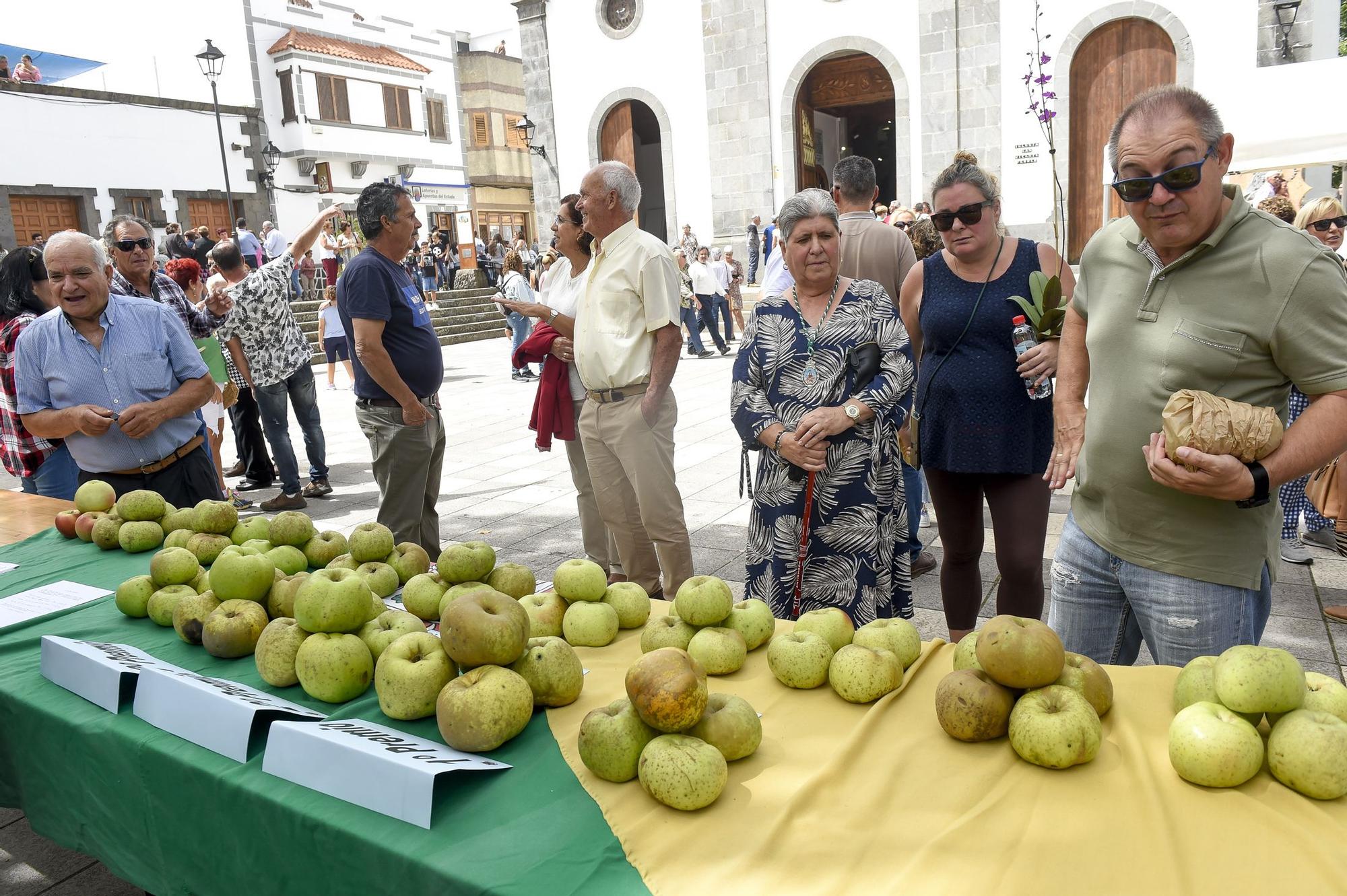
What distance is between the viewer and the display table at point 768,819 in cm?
130

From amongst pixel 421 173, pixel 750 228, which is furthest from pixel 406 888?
pixel 421 173

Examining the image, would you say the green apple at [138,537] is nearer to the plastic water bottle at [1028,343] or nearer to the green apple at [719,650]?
the green apple at [719,650]

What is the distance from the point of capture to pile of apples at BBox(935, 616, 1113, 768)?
1.50 m

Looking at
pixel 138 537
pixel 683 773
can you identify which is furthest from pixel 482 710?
pixel 138 537

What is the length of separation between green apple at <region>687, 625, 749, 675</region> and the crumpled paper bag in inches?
40.7

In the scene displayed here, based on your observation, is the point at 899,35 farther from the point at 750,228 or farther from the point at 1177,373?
the point at 1177,373

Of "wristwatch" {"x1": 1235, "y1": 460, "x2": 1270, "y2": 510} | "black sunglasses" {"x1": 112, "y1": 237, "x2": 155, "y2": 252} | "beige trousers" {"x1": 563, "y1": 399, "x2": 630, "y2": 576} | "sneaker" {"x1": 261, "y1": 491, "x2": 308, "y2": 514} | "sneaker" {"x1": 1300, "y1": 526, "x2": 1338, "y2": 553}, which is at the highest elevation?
"black sunglasses" {"x1": 112, "y1": 237, "x2": 155, "y2": 252}

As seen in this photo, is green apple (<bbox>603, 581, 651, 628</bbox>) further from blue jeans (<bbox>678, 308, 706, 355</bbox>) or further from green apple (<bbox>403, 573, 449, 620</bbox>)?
blue jeans (<bbox>678, 308, 706, 355</bbox>)

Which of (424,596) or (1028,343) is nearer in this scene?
(424,596)

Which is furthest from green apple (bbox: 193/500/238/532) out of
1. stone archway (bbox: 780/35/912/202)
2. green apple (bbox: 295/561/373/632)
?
stone archway (bbox: 780/35/912/202)

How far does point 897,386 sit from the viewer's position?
3111mm

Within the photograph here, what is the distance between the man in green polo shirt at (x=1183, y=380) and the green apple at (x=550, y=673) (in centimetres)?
136

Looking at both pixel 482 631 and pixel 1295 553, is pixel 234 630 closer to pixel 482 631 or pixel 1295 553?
pixel 482 631

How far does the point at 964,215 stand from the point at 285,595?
247cm
